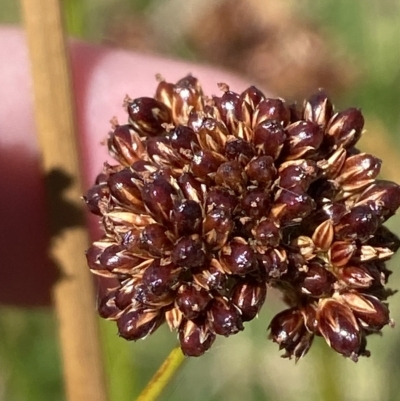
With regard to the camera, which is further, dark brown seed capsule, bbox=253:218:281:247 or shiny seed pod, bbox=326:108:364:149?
shiny seed pod, bbox=326:108:364:149

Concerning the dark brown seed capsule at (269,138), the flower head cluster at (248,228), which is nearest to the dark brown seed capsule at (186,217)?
the flower head cluster at (248,228)

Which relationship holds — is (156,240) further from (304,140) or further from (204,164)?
(304,140)

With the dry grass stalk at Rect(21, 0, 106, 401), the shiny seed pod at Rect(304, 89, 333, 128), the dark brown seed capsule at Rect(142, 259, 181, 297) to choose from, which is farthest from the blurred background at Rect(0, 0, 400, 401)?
the dark brown seed capsule at Rect(142, 259, 181, 297)

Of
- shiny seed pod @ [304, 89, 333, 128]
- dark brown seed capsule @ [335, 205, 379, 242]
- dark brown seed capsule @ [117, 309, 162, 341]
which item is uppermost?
shiny seed pod @ [304, 89, 333, 128]

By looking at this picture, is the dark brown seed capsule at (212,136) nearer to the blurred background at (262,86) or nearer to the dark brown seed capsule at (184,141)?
the dark brown seed capsule at (184,141)

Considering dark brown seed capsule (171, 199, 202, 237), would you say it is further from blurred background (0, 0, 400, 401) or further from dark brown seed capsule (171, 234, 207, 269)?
blurred background (0, 0, 400, 401)

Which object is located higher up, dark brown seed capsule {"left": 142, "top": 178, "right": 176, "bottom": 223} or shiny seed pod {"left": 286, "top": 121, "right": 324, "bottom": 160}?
shiny seed pod {"left": 286, "top": 121, "right": 324, "bottom": 160}

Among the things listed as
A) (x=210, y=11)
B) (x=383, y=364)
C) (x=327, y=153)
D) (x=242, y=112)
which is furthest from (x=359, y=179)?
(x=210, y=11)
